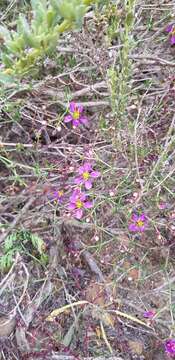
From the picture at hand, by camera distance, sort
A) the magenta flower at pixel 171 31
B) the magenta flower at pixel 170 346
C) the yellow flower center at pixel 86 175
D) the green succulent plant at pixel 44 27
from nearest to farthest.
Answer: the green succulent plant at pixel 44 27 < the magenta flower at pixel 170 346 < the yellow flower center at pixel 86 175 < the magenta flower at pixel 171 31

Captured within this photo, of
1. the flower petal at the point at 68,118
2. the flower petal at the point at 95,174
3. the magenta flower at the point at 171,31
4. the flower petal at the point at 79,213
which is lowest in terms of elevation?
the flower petal at the point at 79,213

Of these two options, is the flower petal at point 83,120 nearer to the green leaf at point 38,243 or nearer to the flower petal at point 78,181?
the flower petal at point 78,181

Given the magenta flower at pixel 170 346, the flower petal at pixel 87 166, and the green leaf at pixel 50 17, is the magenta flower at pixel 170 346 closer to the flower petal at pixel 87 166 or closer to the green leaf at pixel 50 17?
the flower petal at pixel 87 166

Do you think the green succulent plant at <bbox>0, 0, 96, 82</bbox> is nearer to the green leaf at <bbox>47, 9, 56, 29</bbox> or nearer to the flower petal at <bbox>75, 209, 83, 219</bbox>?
the green leaf at <bbox>47, 9, 56, 29</bbox>

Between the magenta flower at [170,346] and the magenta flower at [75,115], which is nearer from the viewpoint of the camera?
the magenta flower at [170,346]

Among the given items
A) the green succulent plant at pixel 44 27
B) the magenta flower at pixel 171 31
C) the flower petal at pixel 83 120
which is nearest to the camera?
the green succulent plant at pixel 44 27

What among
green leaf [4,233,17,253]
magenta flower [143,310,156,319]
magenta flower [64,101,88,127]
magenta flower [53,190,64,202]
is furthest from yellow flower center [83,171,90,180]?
magenta flower [143,310,156,319]

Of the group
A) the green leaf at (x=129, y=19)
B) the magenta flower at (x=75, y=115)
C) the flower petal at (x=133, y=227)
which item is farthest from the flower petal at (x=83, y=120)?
the green leaf at (x=129, y=19)

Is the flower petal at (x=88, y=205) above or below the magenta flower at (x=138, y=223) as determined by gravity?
above
